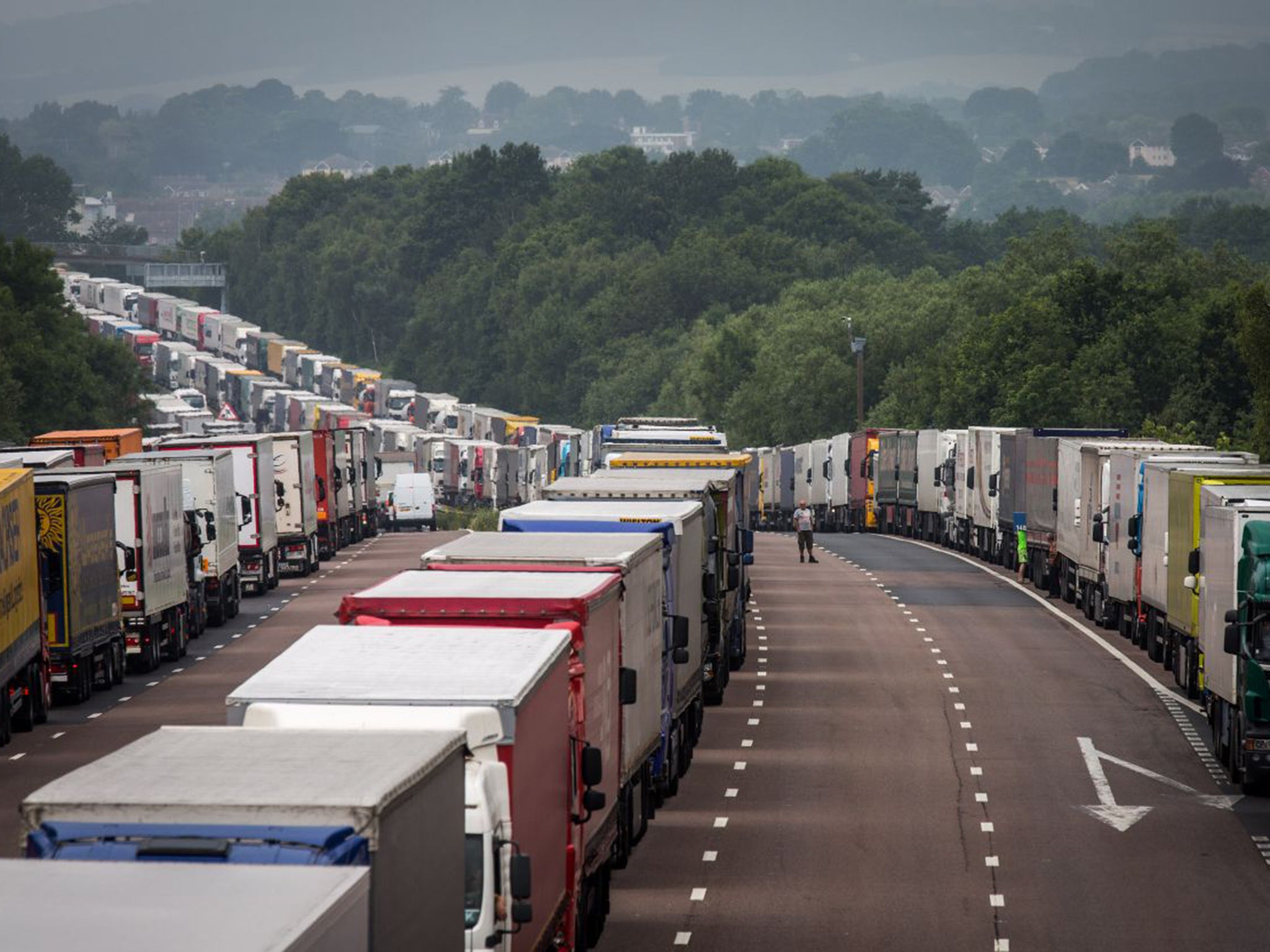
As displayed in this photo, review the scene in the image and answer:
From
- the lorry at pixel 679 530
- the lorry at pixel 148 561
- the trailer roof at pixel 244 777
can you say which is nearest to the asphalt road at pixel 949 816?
the lorry at pixel 679 530

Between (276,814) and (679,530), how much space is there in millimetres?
17349

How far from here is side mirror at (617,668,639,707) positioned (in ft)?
66.9

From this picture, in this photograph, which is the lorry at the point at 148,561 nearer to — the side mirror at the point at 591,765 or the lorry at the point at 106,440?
the lorry at the point at 106,440

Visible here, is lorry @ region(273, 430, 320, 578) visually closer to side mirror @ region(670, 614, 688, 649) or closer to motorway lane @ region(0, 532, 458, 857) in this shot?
motorway lane @ region(0, 532, 458, 857)

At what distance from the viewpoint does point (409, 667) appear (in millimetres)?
14734

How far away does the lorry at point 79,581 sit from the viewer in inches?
1400

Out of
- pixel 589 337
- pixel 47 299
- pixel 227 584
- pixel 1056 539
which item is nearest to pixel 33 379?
pixel 47 299

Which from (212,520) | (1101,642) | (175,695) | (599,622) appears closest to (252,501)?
(212,520)

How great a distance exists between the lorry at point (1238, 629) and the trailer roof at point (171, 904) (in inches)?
711

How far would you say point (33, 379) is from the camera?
9275 centimetres

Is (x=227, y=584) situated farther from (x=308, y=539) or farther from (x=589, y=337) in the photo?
(x=589, y=337)

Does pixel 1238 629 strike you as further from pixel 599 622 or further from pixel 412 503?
pixel 412 503

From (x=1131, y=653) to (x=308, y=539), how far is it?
26.9 m

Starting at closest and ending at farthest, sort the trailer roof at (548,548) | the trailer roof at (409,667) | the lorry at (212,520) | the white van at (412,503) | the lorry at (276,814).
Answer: the lorry at (276,814), the trailer roof at (409,667), the trailer roof at (548,548), the lorry at (212,520), the white van at (412,503)
